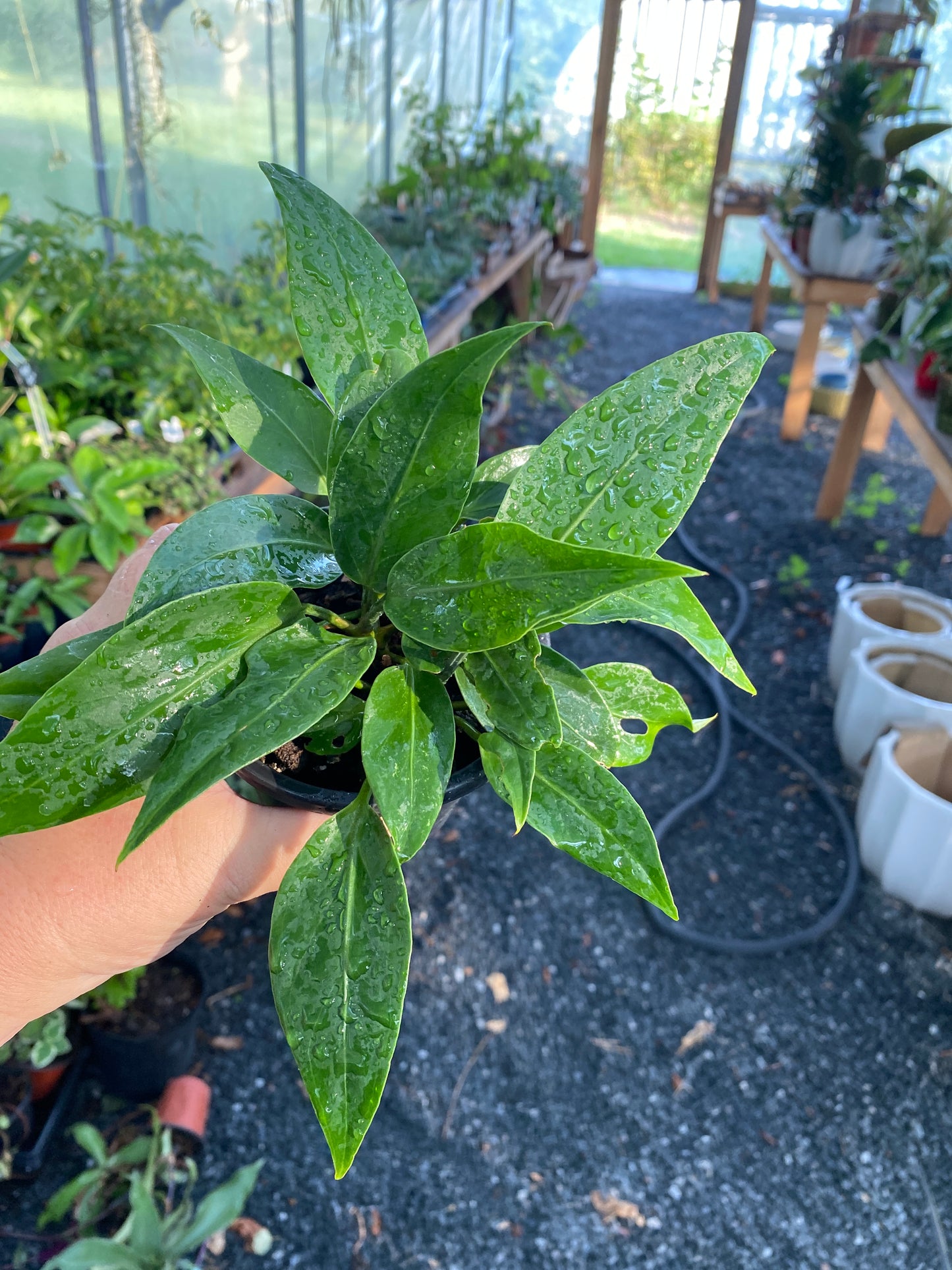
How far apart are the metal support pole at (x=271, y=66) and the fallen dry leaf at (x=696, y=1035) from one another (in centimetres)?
263

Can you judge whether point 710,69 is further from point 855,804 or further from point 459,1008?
point 459,1008

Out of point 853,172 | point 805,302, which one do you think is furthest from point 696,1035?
point 853,172

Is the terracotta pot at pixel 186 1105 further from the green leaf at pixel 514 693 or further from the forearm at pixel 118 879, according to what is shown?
the green leaf at pixel 514 693

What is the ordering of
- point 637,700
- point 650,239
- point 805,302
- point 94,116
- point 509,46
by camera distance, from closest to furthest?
1. point 637,700
2. point 94,116
3. point 805,302
4. point 509,46
5. point 650,239

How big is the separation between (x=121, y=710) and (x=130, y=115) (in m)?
2.36

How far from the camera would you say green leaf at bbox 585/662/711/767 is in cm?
62

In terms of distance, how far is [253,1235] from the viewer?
48.8 inches

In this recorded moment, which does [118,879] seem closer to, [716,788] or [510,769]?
[510,769]

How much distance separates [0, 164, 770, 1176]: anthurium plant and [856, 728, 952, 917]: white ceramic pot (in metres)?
1.35

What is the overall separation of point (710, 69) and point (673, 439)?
6.91 metres

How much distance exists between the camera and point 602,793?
0.49 m

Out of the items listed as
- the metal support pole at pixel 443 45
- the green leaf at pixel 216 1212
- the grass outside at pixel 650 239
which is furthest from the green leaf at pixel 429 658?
the grass outside at pixel 650 239

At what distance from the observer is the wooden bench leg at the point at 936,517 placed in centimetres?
285

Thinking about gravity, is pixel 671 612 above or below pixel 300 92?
below
